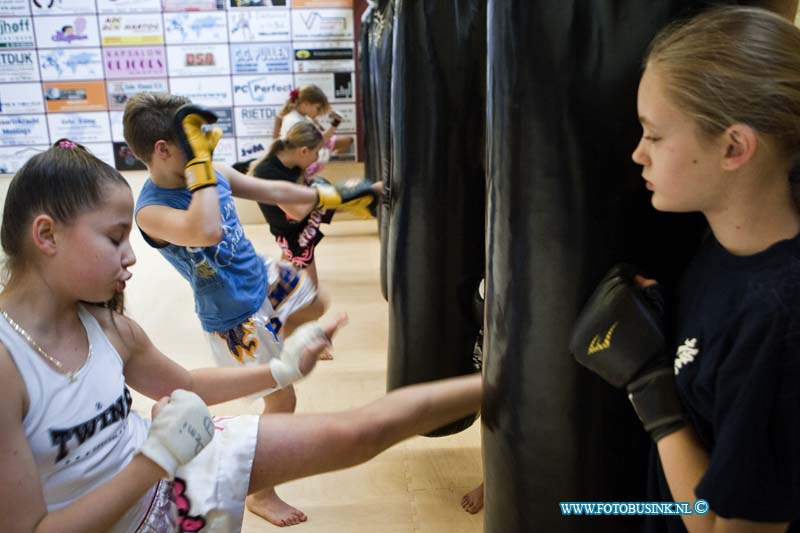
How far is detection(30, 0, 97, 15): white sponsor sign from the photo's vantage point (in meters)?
6.09

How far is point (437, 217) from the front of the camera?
6.18 ft

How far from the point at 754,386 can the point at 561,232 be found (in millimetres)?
366

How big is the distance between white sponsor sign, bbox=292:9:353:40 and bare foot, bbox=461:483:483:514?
202 inches

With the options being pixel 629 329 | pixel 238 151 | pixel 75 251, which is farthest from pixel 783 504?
pixel 238 151

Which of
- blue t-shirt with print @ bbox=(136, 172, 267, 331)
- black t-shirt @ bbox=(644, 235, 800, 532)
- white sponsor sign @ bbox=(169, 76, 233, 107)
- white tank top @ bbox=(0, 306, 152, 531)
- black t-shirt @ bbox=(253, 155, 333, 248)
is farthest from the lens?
white sponsor sign @ bbox=(169, 76, 233, 107)

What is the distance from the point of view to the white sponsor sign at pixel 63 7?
20.0ft

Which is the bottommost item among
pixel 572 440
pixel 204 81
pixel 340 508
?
pixel 340 508

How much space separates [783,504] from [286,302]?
1.72m

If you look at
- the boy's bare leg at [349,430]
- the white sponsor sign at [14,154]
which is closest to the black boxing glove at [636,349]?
the boy's bare leg at [349,430]

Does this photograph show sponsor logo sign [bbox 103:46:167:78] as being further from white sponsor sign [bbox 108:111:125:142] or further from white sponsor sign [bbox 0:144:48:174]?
white sponsor sign [bbox 0:144:48:174]

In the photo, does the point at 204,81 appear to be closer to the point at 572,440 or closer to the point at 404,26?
the point at 404,26

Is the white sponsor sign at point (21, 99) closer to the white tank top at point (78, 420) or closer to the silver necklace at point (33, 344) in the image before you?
the white tank top at point (78, 420)

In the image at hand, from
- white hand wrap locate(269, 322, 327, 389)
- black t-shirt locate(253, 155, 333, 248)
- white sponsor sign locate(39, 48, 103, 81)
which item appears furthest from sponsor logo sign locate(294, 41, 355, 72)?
white hand wrap locate(269, 322, 327, 389)

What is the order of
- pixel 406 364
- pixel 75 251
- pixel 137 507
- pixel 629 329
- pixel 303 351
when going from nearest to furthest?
pixel 629 329
pixel 75 251
pixel 137 507
pixel 303 351
pixel 406 364
